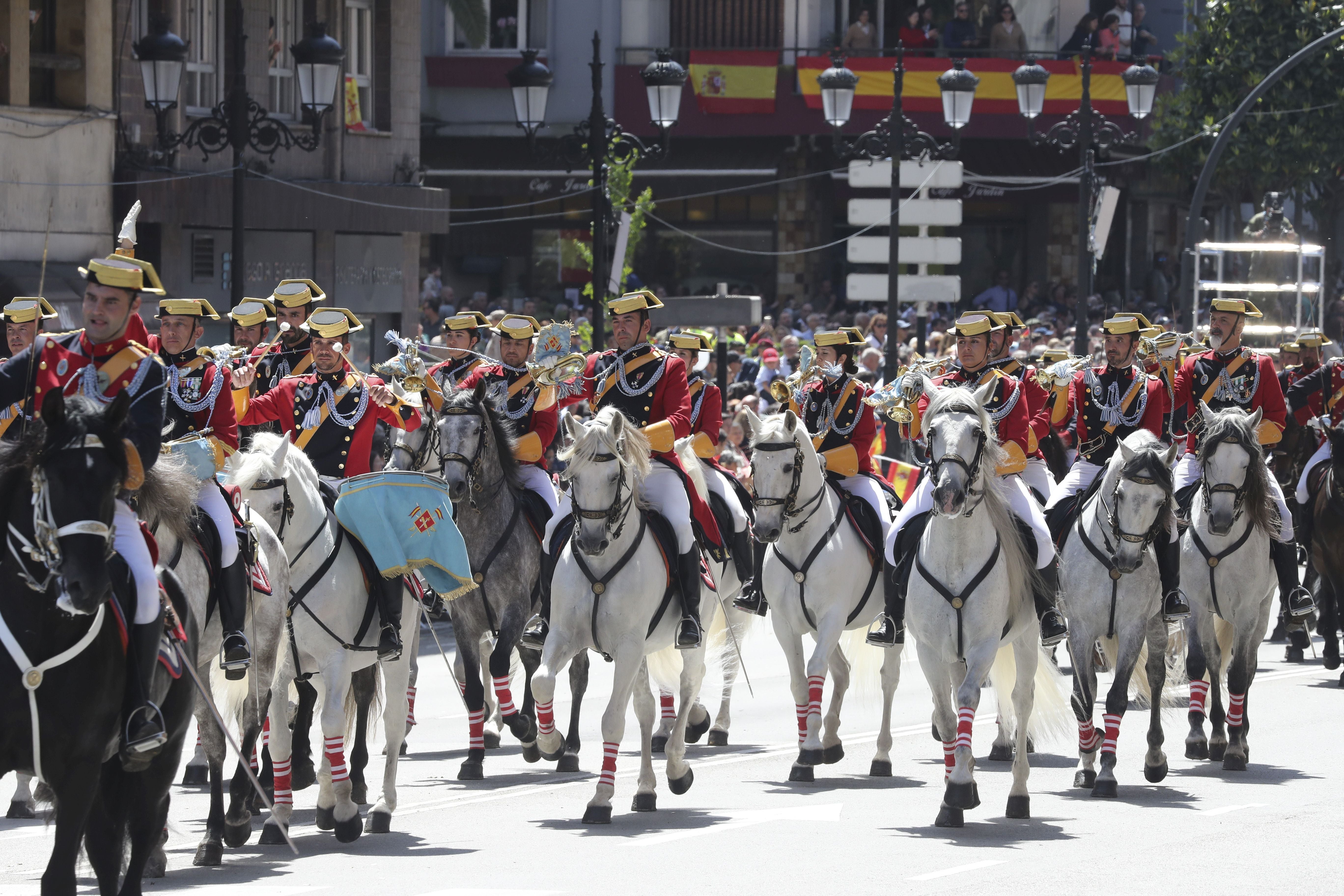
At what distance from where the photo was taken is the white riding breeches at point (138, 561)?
8016mm

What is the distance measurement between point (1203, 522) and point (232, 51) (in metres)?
16.7

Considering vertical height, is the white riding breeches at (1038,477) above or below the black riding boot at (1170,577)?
above

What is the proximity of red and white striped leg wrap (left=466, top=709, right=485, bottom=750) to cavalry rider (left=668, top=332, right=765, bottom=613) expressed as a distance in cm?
213

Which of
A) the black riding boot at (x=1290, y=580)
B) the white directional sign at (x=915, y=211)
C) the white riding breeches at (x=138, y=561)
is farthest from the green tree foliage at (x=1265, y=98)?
the white riding breeches at (x=138, y=561)

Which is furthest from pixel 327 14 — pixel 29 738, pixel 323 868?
pixel 29 738

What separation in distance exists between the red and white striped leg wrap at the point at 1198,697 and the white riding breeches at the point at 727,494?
132 inches

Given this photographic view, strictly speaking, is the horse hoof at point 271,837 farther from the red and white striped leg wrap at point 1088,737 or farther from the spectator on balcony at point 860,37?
the spectator on balcony at point 860,37

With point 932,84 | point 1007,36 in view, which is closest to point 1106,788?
point 932,84

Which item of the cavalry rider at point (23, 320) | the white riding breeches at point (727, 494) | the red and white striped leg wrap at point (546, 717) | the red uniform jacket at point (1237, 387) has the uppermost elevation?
the cavalry rider at point (23, 320)

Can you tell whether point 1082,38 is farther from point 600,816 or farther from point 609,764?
point 600,816

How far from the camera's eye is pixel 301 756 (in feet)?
39.2

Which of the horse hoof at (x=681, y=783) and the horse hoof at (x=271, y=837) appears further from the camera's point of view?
the horse hoof at (x=681, y=783)

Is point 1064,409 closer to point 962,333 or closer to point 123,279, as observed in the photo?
point 962,333

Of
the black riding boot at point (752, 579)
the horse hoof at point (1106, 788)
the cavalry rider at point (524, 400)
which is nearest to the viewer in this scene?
the horse hoof at point (1106, 788)
